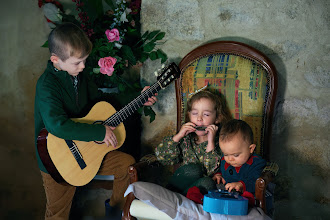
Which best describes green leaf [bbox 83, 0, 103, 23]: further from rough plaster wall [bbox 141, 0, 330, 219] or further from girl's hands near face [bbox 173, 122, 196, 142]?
girl's hands near face [bbox 173, 122, 196, 142]

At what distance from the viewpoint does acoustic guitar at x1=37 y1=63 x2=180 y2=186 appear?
88.3 inches

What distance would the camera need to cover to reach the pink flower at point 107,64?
2594mm

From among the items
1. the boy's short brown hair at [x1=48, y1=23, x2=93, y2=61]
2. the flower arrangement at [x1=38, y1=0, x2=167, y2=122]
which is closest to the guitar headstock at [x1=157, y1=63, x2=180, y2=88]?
the flower arrangement at [x1=38, y1=0, x2=167, y2=122]

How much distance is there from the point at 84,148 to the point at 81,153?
0.04 m

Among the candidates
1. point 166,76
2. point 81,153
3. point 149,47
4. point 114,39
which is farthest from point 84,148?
point 149,47

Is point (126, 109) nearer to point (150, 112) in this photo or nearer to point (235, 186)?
point (150, 112)

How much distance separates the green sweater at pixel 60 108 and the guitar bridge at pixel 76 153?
10cm

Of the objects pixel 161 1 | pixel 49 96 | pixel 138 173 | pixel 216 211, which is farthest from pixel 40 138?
pixel 161 1

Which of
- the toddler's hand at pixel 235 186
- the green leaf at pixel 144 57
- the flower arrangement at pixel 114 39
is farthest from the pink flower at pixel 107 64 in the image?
the toddler's hand at pixel 235 186

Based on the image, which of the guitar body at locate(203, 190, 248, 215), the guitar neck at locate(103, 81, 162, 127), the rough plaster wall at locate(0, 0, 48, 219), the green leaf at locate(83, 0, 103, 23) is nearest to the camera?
the guitar body at locate(203, 190, 248, 215)

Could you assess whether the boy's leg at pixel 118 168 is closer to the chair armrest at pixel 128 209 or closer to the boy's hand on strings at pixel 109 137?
the boy's hand on strings at pixel 109 137

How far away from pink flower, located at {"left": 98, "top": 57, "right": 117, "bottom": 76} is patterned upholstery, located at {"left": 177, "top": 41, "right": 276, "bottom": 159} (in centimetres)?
59

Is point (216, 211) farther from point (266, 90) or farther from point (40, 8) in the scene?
point (40, 8)

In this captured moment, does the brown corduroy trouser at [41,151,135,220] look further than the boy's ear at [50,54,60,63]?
Yes
